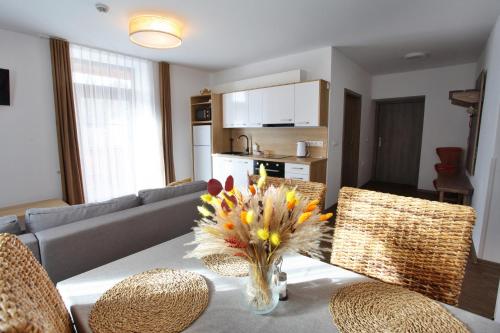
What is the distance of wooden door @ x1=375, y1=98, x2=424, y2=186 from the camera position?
5.30 metres

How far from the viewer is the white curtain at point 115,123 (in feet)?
11.8

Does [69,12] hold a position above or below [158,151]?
above

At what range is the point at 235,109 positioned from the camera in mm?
4484

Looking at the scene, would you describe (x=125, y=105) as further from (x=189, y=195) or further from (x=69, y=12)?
(x=189, y=195)

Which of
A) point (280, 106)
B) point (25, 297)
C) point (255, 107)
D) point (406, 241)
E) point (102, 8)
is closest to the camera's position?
point (25, 297)

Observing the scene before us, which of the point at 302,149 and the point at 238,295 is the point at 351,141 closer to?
the point at 302,149

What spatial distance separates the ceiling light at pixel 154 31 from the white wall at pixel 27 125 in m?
1.51

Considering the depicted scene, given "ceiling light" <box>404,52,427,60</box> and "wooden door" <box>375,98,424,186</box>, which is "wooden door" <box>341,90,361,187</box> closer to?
"ceiling light" <box>404,52,427,60</box>

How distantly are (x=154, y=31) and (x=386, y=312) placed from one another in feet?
9.60

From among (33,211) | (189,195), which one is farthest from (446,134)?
(33,211)

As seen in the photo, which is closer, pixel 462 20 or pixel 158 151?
pixel 462 20

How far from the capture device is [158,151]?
4473 millimetres

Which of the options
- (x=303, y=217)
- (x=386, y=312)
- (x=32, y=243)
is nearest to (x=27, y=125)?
(x=32, y=243)

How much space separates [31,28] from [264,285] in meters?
3.90
